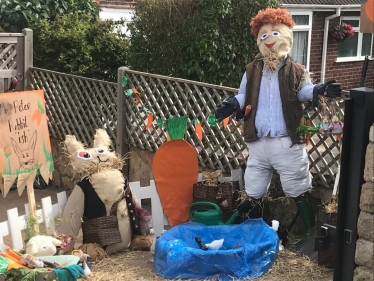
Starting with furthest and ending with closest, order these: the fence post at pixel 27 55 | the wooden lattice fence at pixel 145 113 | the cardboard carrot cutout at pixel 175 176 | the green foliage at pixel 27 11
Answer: the green foliage at pixel 27 11
the fence post at pixel 27 55
the wooden lattice fence at pixel 145 113
the cardboard carrot cutout at pixel 175 176

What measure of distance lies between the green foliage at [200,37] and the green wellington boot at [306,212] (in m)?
2.50

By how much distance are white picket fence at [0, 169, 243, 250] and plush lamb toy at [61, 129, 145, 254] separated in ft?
0.44

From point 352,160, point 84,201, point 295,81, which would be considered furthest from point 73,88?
point 352,160

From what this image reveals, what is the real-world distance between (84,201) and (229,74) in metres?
2.91

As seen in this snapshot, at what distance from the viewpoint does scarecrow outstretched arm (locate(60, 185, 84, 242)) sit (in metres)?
5.08

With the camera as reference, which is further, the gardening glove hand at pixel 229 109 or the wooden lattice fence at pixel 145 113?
the wooden lattice fence at pixel 145 113

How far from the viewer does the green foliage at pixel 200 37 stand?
7.08m

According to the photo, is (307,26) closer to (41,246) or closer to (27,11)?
(27,11)

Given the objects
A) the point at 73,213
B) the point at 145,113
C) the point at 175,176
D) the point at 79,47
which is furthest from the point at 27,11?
the point at 73,213

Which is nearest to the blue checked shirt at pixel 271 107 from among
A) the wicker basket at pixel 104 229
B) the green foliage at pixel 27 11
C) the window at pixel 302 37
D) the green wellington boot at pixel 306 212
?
the green wellington boot at pixel 306 212

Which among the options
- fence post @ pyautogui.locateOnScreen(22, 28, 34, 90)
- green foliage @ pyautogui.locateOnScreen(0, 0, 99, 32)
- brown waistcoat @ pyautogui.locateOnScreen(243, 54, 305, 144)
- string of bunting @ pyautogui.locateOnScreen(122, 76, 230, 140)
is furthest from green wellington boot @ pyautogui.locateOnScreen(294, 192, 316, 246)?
green foliage @ pyautogui.locateOnScreen(0, 0, 99, 32)

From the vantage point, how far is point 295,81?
16.6 ft

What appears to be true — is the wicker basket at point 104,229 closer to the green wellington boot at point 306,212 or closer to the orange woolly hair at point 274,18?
the green wellington boot at point 306,212

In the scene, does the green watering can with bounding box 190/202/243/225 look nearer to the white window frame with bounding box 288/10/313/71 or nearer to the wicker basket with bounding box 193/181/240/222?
the wicker basket with bounding box 193/181/240/222
